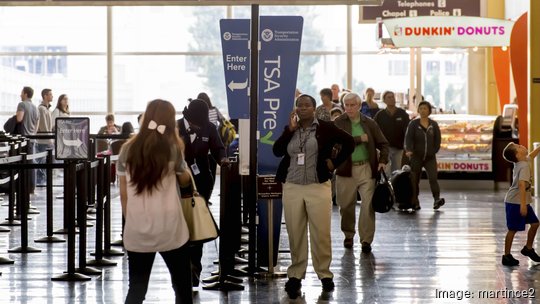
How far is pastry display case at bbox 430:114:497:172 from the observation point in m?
20.0

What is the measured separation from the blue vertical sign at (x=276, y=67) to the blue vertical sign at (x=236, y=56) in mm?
329

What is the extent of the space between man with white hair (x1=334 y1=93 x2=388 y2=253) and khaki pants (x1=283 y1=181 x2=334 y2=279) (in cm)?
239

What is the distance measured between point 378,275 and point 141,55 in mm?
17907

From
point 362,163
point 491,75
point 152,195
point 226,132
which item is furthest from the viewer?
point 491,75

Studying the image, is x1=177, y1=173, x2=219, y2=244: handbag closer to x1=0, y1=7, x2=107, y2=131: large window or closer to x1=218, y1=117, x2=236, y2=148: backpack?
x1=218, y1=117, x2=236, y2=148: backpack

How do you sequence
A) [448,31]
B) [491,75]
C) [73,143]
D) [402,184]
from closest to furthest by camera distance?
[73,143] < [402,184] < [448,31] < [491,75]

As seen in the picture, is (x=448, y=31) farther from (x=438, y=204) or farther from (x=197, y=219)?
(x=197, y=219)

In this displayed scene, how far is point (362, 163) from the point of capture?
11.2 metres

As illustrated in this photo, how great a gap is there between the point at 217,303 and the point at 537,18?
11.8 m

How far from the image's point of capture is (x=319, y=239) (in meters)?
8.78

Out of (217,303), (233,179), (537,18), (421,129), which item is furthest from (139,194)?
(537,18)

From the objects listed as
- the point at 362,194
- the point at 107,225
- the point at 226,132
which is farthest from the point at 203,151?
the point at 226,132

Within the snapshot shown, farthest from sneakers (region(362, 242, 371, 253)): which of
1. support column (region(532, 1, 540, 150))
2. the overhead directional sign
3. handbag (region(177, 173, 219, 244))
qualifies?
support column (region(532, 1, 540, 150))

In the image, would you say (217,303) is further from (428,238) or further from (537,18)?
(537,18)
